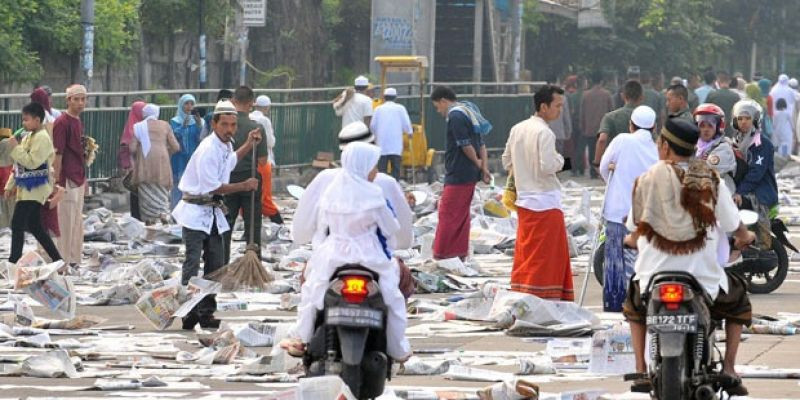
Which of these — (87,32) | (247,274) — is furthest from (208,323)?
(87,32)

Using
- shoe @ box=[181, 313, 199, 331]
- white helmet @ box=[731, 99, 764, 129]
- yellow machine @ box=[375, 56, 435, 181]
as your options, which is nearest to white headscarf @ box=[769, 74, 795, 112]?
yellow machine @ box=[375, 56, 435, 181]

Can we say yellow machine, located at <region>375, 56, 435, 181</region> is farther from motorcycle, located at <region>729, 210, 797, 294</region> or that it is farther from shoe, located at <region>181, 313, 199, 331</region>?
shoe, located at <region>181, 313, 199, 331</region>

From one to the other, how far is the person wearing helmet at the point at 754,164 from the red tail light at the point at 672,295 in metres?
6.29

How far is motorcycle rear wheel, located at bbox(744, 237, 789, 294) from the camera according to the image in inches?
651

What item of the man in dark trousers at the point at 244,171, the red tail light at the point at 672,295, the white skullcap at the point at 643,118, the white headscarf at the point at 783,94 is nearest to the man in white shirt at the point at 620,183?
the white skullcap at the point at 643,118

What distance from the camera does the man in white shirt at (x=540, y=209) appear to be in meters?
14.8

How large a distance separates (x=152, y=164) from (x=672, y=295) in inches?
622

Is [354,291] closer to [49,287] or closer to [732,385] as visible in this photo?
[732,385]

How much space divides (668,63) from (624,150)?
3988 centimetres

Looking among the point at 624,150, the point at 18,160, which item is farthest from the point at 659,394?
the point at 18,160

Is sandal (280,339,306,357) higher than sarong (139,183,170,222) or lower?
higher

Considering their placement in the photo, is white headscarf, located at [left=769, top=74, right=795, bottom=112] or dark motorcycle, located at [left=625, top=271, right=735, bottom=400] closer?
dark motorcycle, located at [left=625, top=271, right=735, bottom=400]

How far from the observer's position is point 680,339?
30.8 ft

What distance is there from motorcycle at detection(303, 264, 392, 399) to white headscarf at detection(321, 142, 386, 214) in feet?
1.18
